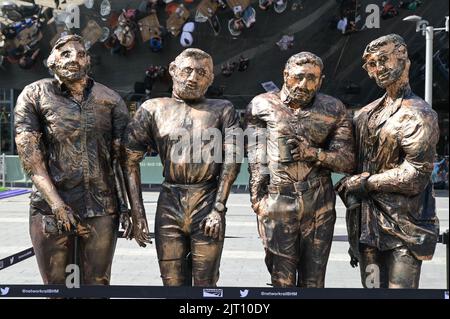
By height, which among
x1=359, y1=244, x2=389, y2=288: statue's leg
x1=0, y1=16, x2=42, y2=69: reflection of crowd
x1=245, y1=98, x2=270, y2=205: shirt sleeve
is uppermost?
x1=0, y1=16, x2=42, y2=69: reflection of crowd

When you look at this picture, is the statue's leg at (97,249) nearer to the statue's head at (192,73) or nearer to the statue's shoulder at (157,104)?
the statue's shoulder at (157,104)

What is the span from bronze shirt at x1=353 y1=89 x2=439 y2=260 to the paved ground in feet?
7.37

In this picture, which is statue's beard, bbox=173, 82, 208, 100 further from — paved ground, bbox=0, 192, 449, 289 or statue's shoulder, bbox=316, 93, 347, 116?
paved ground, bbox=0, 192, 449, 289

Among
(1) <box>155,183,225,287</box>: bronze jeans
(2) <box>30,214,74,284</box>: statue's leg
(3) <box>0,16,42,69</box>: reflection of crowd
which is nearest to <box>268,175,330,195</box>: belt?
(1) <box>155,183,225,287</box>: bronze jeans

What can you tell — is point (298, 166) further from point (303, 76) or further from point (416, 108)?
point (416, 108)

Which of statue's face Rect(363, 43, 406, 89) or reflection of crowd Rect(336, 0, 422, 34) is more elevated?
reflection of crowd Rect(336, 0, 422, 34)

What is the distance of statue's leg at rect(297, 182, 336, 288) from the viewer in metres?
3.39

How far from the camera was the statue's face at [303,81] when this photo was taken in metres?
3.33

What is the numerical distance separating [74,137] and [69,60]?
1.52ft

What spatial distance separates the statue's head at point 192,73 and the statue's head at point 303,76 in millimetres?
501

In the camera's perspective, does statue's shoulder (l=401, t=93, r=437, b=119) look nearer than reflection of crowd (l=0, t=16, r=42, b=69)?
Yes

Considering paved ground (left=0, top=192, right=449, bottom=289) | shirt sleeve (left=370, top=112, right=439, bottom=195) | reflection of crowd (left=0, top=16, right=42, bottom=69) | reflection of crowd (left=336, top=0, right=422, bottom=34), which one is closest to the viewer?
shirt sleeve (left=370, top=112, right=439, bottom=195)

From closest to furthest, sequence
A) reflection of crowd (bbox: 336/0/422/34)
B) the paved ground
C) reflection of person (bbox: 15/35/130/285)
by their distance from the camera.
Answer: reflection of person (bbox: 15/35/130/285), the paved ground, reflection of crowd (bbox: 336/0/422/34)
